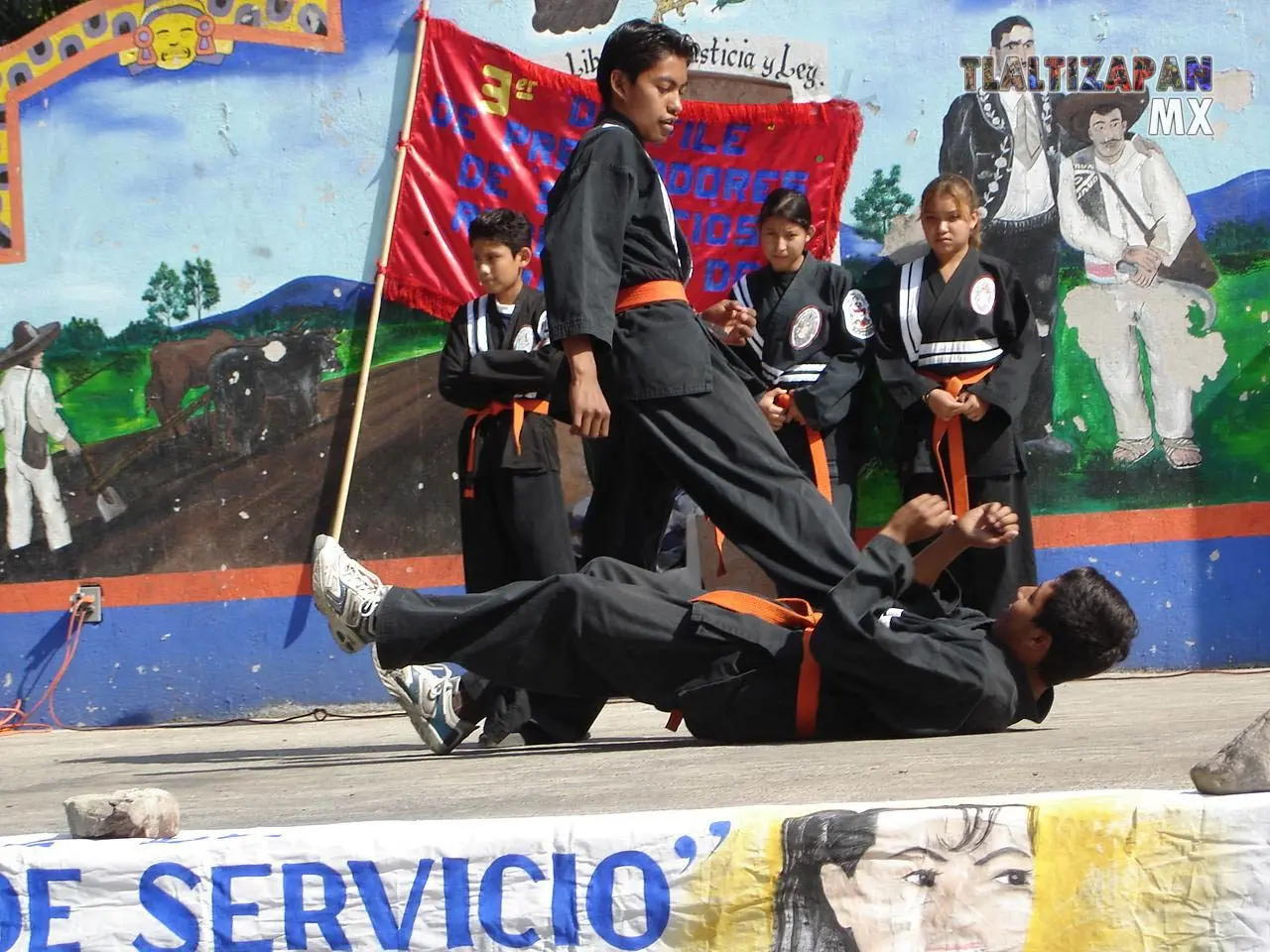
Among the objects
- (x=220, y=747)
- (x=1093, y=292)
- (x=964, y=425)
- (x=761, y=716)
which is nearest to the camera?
(x=761, y=716)

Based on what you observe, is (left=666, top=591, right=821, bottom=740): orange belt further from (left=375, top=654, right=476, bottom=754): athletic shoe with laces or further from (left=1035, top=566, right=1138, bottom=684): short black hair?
(left=375, top=654, right=476, bottom=754): athletic shoe with laces

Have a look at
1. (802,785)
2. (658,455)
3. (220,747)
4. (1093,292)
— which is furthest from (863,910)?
(1093,292)

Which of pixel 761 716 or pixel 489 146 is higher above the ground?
pixel 489 146

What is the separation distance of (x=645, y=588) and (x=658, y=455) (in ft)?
1.23

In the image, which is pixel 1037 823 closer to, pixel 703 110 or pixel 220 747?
pixel 220 747

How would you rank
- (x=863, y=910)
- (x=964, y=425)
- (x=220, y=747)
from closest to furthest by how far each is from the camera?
(x=863, y=910)
(x=220, y=747)
(x=964, y=425)

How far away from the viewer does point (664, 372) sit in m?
4.01

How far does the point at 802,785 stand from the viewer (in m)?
2.85

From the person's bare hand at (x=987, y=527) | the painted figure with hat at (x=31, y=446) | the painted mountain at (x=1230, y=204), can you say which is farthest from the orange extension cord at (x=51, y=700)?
the painted mountain at (x=1230, y=204)

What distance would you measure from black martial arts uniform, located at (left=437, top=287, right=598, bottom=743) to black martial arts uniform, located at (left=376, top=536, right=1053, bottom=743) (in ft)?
5.77

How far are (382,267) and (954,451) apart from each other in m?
2.44

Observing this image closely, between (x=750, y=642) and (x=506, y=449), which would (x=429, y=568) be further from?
(x=750, y=642)

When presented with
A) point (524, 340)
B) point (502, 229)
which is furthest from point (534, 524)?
point (502, 229)

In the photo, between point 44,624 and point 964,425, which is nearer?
point 964,425
